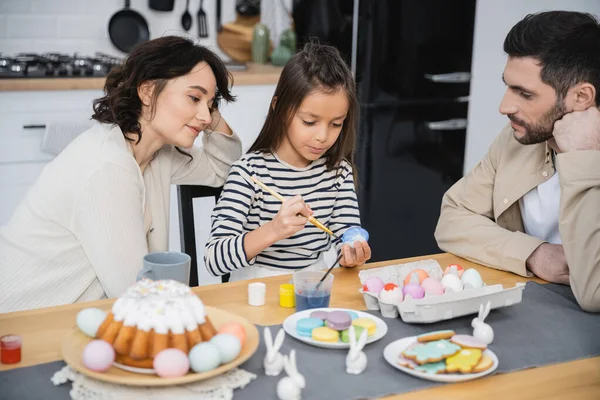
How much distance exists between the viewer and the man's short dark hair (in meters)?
1.94

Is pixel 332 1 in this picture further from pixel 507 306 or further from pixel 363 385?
pixel 363 385

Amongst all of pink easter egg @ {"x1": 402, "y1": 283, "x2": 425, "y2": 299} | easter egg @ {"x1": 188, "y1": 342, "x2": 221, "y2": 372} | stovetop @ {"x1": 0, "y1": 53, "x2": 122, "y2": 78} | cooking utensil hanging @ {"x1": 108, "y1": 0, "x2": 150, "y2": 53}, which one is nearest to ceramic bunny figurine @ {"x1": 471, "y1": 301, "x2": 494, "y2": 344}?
pink easter egg @ {"x1": 402, "y1": 283, "x2": 425, "y2": 299}

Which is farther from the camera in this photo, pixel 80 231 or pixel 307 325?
pixel 80 231

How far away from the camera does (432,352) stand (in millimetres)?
1341

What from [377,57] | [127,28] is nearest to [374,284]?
[377,57]

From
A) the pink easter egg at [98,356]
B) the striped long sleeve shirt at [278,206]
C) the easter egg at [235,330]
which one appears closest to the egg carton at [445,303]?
the easter egg at [235,330]

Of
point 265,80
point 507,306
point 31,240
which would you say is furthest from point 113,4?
point 507,306

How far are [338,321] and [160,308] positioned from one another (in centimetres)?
35

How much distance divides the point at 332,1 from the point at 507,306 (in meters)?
2.45

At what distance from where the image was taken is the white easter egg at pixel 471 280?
1663mm

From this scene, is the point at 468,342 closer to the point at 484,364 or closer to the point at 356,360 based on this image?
the point at 484,364

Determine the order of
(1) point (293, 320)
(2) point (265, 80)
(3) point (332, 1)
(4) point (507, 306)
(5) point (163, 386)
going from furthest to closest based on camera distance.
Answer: (3) point (332, 1) → (2) point (265, 80) → (4) point (507, 306) → (1) point (293, 320) → (5) point (163, 386)

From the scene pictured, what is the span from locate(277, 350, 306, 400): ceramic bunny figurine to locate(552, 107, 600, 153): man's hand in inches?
36.6

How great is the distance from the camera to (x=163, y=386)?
4.08 ft
